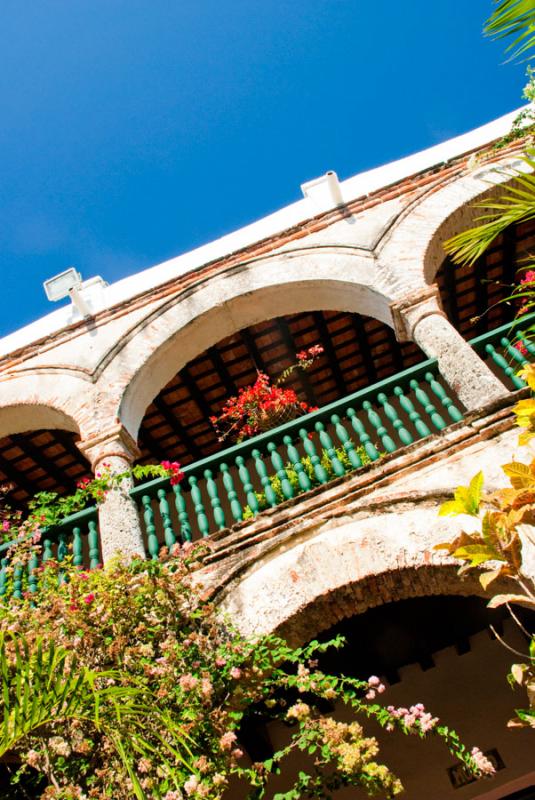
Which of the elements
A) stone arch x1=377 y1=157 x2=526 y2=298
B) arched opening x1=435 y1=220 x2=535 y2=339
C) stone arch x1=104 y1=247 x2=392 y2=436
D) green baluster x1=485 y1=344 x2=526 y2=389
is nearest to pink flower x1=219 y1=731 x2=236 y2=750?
green baluster x1=485 y1=344 x2=526 y2=389

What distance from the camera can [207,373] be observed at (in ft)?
27.8

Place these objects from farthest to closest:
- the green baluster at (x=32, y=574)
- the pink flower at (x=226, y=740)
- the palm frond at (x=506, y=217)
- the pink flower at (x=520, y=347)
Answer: the pink flower at (x=520, y=347) → the green baluster at (x=32, y=574) → the pink flower at (x=226, y=740) → the palm frond at (x=506, y=217)

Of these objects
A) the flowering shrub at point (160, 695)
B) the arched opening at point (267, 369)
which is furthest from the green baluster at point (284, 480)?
the arched opening at point (267, 369)

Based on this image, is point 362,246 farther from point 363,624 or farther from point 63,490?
point 63,490

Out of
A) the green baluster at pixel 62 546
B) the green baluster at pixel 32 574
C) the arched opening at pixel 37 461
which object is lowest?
the green baluster at pixel 32 574

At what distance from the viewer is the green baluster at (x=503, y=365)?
523 cm

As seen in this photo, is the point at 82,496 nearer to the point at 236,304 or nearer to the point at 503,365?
the point at 236,304

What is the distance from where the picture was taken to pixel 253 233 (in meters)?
8.56

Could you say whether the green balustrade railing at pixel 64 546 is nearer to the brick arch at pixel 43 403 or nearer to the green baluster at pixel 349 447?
the brick arch at pixel 43 403

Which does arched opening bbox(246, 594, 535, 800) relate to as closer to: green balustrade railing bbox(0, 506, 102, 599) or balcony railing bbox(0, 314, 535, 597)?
balcony railing bbox(0, 314, 535, 597)

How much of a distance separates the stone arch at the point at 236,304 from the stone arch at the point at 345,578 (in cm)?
315

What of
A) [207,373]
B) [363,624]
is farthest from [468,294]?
[363,624]

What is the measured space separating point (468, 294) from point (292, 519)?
5.71m

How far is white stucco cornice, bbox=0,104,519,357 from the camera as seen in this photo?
8.38 meters
